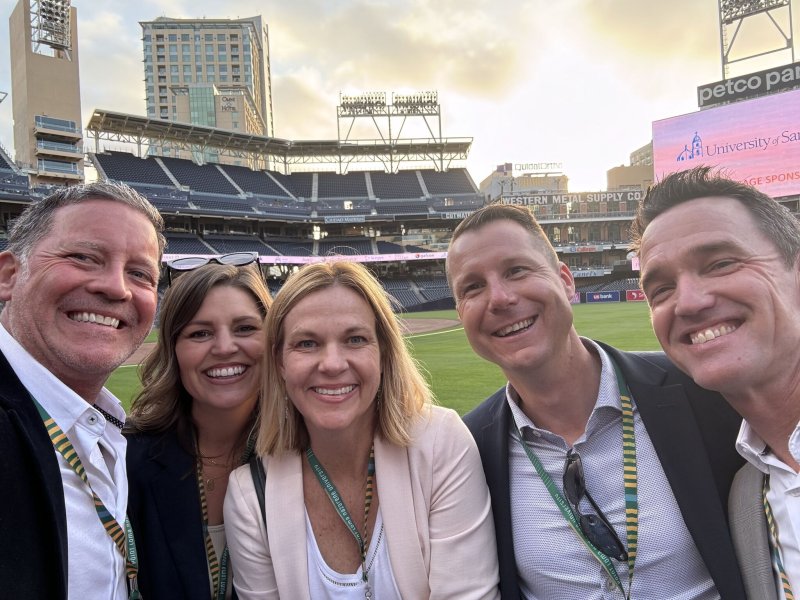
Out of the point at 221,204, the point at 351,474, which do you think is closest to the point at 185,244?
Answer: the point at 221,204

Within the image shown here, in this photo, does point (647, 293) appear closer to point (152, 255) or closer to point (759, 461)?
point (759, 461)

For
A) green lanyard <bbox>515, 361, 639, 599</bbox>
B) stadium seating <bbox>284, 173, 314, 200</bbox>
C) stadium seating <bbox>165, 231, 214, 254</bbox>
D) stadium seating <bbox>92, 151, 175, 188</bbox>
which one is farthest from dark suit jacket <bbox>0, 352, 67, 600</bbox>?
stadium seating <bbox>284, 173, 314, 200</bbox>

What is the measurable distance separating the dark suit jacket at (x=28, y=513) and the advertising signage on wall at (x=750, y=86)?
45527 millimetres

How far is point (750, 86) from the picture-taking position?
117ft

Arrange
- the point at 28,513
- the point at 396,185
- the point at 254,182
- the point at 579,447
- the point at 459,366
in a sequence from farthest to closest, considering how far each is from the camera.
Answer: the point at 396,185
the point at 254,182
the point at 459,366
the point at 579,447
the point at 28,513

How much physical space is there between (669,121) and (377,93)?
34732 millimetres

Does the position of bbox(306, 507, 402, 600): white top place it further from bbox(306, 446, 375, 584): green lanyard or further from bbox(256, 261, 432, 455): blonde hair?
bbox(256, 261, 432, 455): blonde hair

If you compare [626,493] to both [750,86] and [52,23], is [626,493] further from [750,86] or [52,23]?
[52,23]

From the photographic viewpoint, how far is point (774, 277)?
2.02 meters

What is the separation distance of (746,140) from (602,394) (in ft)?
128

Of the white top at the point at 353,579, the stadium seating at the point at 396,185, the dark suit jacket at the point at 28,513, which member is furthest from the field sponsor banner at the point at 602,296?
the dark suit jacket at the point at 28,513

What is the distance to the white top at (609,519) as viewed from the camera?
85.7 inches

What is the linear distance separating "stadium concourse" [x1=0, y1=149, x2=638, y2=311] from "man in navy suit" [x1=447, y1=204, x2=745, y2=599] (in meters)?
41.9

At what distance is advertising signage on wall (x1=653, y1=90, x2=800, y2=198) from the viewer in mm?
31578
